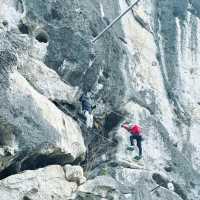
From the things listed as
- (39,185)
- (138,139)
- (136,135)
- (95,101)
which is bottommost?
(39,185)

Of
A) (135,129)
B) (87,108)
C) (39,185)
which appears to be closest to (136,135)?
(135,129)

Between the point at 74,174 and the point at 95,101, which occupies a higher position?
the point at 95,101

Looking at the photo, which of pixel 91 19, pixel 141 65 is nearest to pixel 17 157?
pixel 91 19

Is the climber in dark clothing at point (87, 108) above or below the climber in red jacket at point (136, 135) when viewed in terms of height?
above

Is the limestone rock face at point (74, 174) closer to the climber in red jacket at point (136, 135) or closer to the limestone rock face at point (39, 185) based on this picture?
the limestone rock face at point (39, 185)

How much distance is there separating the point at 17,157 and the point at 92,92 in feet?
20.1

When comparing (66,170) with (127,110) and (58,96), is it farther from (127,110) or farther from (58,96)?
(127,110)

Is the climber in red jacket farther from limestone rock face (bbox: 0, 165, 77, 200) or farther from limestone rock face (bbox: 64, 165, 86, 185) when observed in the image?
limestone rock face (bbox: 0, 165, 77, 200)

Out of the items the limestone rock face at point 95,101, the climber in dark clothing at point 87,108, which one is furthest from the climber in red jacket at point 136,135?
the climber in dark clothing at point 87,108

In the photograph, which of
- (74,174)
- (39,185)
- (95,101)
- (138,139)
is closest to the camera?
(39,185)

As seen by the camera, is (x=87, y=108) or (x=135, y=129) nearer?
(x=87, y=108)

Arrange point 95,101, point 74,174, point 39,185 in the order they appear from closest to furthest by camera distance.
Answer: point 39,185, point 74,174, point 95,101

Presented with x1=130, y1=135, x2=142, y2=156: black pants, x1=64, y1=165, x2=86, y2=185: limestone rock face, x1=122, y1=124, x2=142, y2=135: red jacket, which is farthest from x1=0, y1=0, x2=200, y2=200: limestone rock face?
x1=122, y1=124, x2=142, y2=135: red jacket

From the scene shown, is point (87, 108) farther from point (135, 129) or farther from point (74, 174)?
point (74, 174)
